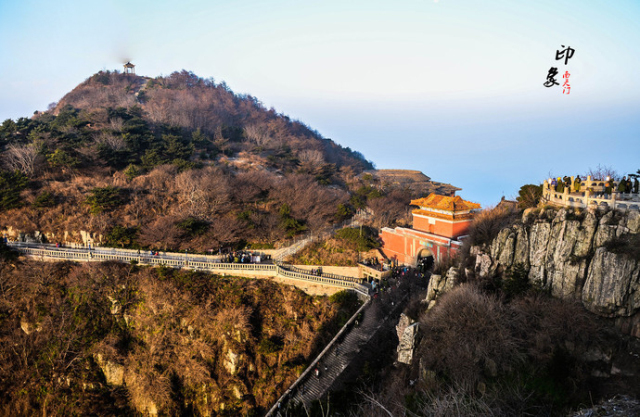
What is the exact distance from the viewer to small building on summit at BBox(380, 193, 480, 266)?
2455 cm

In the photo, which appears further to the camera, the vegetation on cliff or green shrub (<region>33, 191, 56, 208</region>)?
green shrub (<region>33, 191, 56, 208</region>)

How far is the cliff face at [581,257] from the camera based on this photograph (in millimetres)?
13492

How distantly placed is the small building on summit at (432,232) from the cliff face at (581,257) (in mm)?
6294

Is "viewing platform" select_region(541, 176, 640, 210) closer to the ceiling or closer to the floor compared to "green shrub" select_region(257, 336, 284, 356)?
closer to the ceiling

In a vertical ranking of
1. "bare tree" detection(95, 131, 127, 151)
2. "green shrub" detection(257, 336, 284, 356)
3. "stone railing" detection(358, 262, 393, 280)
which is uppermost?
"bare tree" detection(95, 131, 127, 151)

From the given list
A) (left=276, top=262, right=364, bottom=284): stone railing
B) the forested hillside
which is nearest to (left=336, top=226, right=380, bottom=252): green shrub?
the forested hillside

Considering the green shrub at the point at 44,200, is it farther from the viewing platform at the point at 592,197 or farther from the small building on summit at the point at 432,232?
the viewing platform at the point at 592,197

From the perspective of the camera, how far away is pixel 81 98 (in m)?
67.2

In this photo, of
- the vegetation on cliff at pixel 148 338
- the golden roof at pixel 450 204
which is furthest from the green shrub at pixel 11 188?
the golden roof at pixel 450 204

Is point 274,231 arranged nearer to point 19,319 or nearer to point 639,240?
point 19,319

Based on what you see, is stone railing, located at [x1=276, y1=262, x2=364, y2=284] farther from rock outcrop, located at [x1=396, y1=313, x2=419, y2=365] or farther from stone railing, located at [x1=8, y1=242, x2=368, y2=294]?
rock outcrop, located at [x1=396, y1=313, x2=419, y2=365]

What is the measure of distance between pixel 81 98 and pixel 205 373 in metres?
67.0

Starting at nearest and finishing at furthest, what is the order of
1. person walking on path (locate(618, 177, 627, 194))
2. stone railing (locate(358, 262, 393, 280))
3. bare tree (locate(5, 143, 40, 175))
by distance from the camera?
person walking on path (locate(618, 177, 627, 194)) → stone railing (locate(358, 262, 393, 280)) → bare tree (locate(5, 143, 40, 175))

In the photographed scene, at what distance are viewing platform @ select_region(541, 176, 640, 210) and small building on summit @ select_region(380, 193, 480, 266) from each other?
21.8 feet
